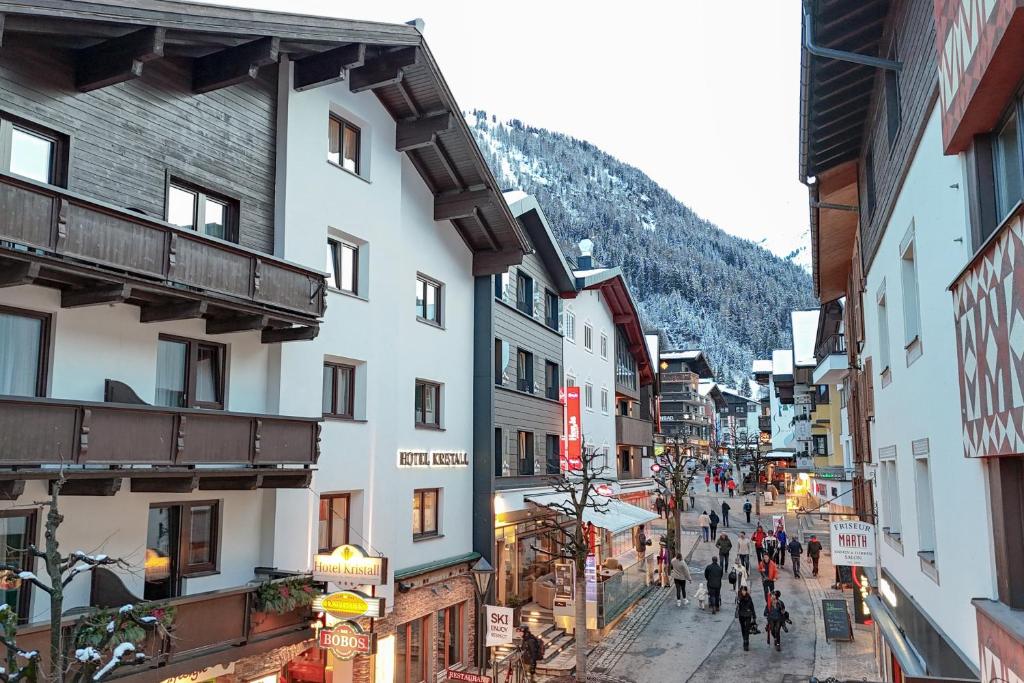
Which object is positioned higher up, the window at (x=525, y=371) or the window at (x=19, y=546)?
the window at (x=525, y=371)

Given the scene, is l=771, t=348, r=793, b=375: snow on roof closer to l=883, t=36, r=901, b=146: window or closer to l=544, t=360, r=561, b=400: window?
l=544, t=360, r=561, b=400: window

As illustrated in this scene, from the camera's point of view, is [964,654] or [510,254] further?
[510,254]

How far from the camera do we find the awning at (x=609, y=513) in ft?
89.1

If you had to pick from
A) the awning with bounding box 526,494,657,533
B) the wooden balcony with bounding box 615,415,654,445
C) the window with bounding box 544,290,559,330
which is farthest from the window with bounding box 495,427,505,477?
the wooden balcony with bounding box 615,415,654,445

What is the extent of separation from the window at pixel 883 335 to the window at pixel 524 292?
13318 mm

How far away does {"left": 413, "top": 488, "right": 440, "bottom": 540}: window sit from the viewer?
2075 cm

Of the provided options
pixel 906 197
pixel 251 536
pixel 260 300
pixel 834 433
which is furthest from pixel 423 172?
pixel 834 433

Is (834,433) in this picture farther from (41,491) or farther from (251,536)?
(41,491)

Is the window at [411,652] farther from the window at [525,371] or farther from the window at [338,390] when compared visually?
the window at [525,371]

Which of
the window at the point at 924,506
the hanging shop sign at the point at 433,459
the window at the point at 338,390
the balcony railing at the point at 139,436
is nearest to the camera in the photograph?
the balcony railing at the point at 139,436

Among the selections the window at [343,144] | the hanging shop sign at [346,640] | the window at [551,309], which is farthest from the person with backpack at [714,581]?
the window at [343,144]

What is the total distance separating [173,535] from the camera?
44.7 ft

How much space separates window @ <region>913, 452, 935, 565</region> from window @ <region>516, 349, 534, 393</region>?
16.1 meters

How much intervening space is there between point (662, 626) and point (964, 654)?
17.6 meters
